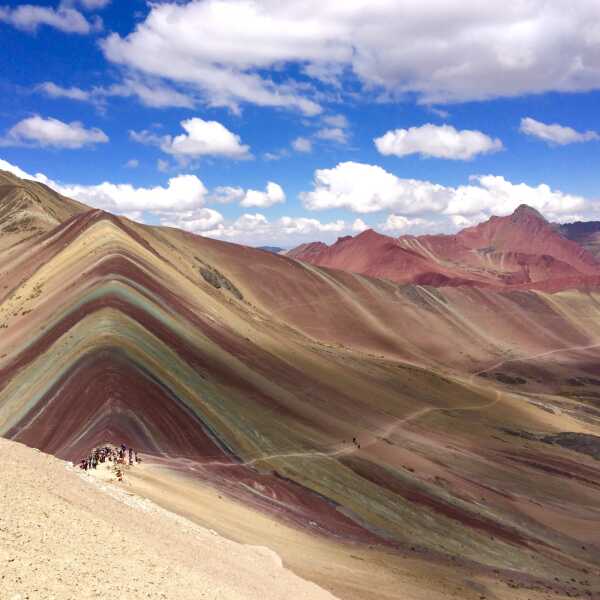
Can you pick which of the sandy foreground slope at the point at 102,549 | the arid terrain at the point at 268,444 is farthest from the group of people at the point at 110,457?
the sandy foreground slope at the point at 102,549

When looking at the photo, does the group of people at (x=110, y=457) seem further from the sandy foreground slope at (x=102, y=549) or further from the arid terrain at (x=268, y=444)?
the sandy foreground slope at (x=102, y=549)

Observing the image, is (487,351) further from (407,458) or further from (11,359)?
(11,359)

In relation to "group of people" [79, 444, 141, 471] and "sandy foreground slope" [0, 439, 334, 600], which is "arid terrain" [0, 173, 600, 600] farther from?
"group of people" [79, 444, 141, 471]

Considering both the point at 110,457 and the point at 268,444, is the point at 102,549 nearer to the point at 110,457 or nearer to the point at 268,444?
the point at 110,457


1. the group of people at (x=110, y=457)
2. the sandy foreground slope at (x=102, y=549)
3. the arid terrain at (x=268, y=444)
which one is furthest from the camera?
the group of people at (x=110, y=457)

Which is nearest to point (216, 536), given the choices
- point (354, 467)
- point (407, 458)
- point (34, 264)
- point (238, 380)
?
point (354, 467)

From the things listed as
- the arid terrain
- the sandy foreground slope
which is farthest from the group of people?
the sandy foreground slope
